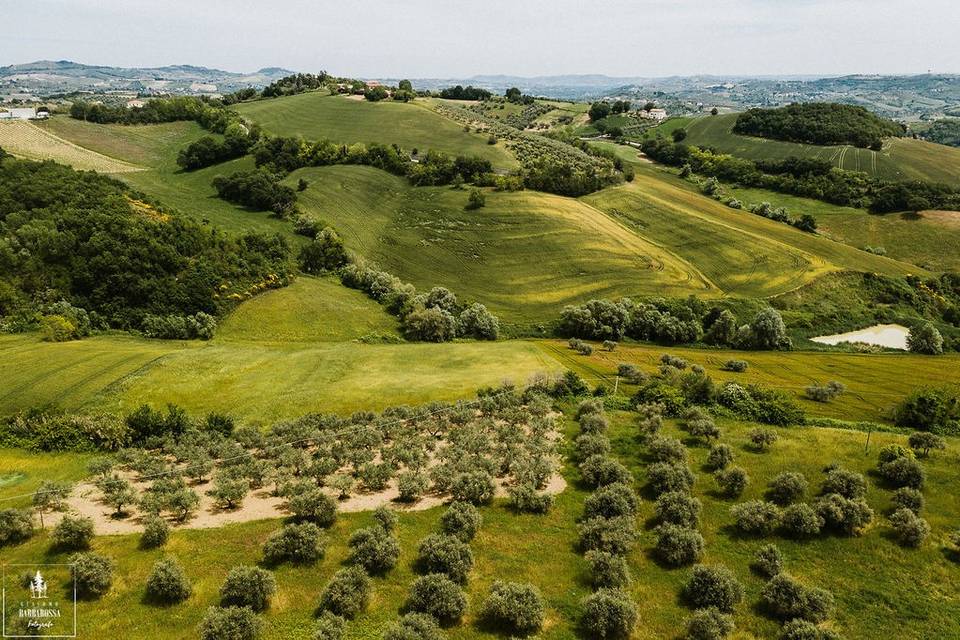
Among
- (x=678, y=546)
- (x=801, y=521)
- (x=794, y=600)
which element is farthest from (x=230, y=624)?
(x=801, y=521)

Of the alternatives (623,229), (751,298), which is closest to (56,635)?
(751,298)

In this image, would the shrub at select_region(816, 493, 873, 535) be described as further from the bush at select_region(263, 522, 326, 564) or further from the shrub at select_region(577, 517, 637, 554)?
the bush at select_region(263, 522, 326, 564)

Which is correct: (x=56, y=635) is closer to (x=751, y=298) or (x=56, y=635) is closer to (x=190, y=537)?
(x=190, y=537)

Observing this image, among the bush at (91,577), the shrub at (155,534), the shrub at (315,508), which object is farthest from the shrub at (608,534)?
the bush at (91,577)

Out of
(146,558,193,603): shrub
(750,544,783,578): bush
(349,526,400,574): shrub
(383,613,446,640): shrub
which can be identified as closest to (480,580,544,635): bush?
(383,613,446,640): shrub

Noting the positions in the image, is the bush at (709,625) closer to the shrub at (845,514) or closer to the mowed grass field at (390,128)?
the shrub at (845,514)
